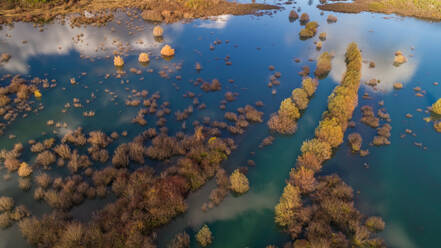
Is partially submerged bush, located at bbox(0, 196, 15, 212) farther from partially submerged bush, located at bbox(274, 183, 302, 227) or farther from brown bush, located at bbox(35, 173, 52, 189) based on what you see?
partially submerged bush, located at bbox(274, 183, 302, 227)

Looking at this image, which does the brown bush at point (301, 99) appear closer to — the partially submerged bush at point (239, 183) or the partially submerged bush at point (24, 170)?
Result: the partially submerged bush at point (239, 183)

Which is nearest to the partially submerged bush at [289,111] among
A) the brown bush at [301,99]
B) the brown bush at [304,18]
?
the brown bush at [301,99]

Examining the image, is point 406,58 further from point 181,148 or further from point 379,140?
point 181,148

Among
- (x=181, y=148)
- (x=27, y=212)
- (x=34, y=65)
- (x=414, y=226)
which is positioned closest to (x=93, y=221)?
(x=27, y=212)

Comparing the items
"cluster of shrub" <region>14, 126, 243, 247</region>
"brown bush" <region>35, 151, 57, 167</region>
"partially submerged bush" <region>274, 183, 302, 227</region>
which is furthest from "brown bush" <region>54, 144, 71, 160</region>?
"partially submerged bush" <region>274, 183, 302, 227</region>

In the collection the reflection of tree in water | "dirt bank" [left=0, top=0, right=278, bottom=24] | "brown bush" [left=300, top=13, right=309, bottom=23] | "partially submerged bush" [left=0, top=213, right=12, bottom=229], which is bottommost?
"partially submerged bush" [left=0, top=213, right=12, bottom=229]
